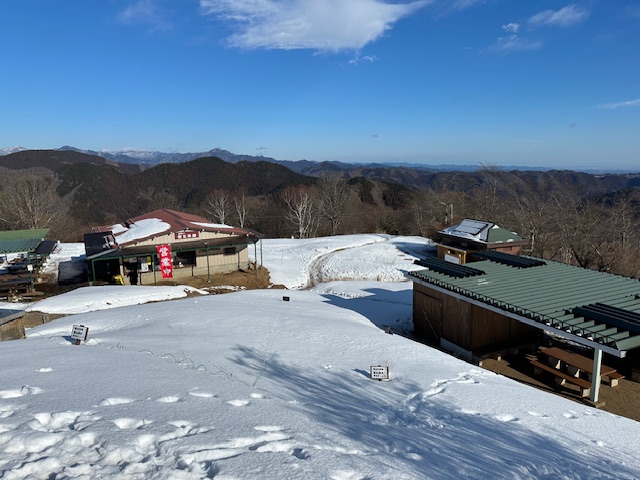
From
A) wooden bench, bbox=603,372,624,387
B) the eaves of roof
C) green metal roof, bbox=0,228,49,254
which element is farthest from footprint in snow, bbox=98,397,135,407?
green metal roof, bbox=0,228,49,254

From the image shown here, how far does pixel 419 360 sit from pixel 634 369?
7.69 metres

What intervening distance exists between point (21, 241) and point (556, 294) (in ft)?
99.9

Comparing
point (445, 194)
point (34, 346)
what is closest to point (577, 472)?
point (34, 346)

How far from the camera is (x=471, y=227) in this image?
1209 inches

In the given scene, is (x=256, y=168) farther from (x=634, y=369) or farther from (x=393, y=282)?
(x=634, y=369)

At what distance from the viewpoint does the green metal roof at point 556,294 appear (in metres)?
10.8

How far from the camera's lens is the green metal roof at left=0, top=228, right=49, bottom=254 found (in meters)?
24.3

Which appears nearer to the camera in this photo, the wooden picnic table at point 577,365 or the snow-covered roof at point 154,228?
the wooden picnic table at point 577,365

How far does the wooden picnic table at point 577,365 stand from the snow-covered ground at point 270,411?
3.09m

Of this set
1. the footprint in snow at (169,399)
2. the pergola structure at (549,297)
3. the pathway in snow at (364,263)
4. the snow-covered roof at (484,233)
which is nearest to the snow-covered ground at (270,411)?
the footprint in snow at (169,399)

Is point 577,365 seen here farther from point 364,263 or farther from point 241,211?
point 241,211

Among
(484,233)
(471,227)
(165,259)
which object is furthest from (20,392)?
(471,227)

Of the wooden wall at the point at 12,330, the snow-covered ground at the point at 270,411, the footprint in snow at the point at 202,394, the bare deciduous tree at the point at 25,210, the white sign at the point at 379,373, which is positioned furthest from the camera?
the bare deciduous tree at the point at 25,210

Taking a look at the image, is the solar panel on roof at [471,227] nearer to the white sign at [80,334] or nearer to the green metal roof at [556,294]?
the green metal roof at [556,294]
